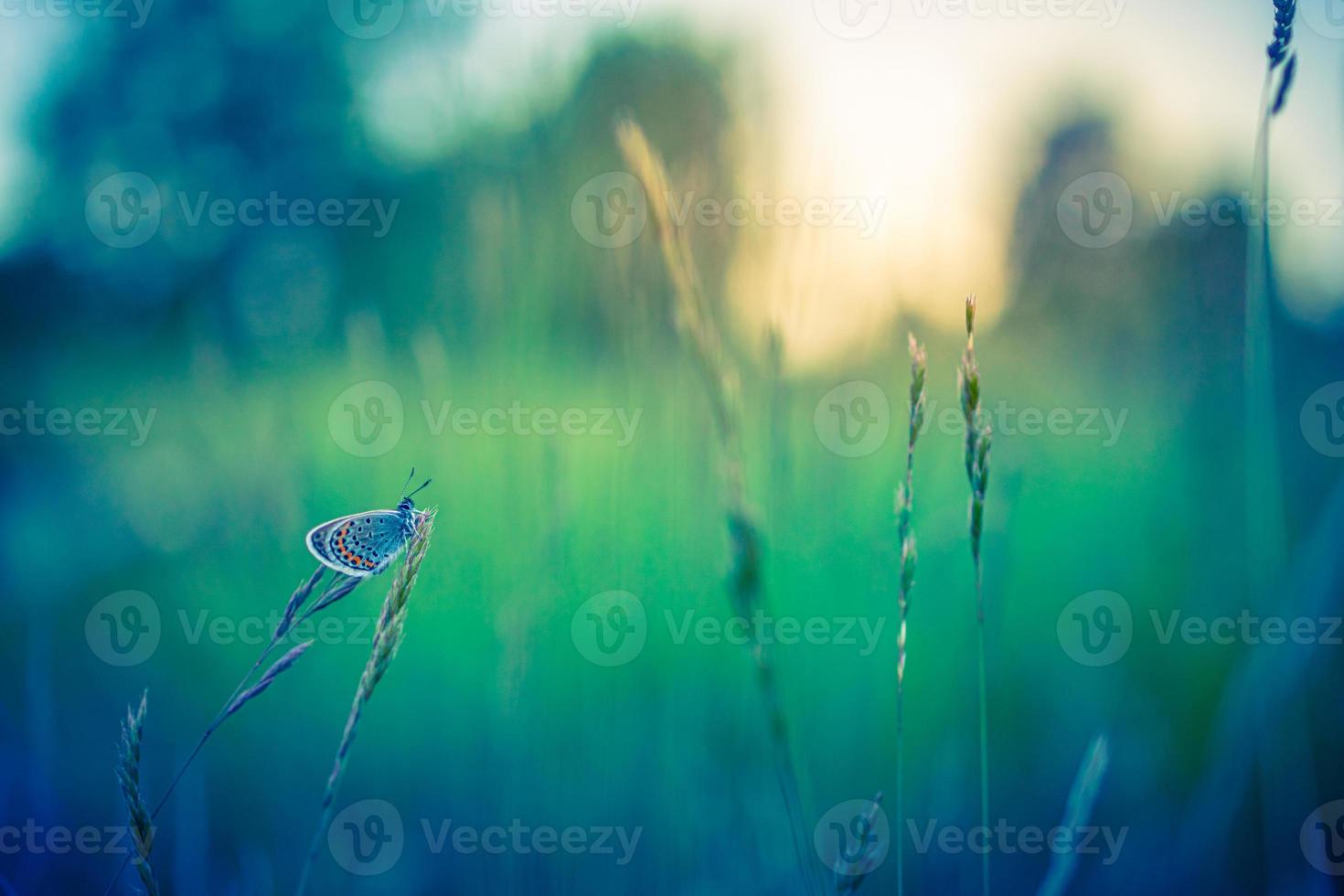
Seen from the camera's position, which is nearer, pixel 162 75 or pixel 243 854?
pixel 243 854

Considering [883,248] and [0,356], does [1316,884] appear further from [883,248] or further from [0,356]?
[0,356]

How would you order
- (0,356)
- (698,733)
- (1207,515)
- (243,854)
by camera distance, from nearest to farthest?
1. (243,854)
2. (698,733)
3. (1207,515)
4. (0,356)

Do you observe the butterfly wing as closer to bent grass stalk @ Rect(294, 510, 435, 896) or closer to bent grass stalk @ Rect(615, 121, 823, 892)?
bent grass stalk @ Rect(294, 510, 435, 896)

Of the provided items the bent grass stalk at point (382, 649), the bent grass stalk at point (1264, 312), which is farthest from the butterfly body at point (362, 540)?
the bent grass stalk at point (1264, 312)

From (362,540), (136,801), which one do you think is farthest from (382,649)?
(362,540)

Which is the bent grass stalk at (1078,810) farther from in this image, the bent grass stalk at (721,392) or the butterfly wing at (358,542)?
the butterfly wing at (358,542)

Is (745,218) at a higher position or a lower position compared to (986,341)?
higher

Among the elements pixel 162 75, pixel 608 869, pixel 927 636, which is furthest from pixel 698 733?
pixel 162 75

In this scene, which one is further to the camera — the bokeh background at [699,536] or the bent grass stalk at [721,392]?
the bokeh background at [699,536]
